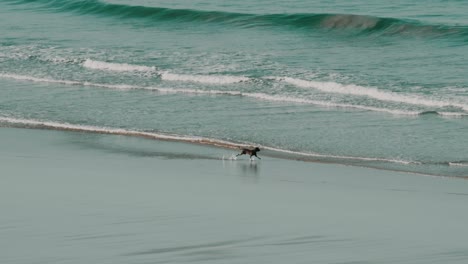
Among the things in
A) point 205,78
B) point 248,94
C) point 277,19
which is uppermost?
point 277,19

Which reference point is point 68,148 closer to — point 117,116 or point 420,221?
point 117,116

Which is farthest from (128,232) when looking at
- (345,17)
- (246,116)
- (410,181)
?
(345,17)

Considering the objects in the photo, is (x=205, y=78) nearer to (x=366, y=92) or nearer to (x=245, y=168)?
(x=366, y=92)

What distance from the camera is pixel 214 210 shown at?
38.0ft

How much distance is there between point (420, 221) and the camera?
11.1 metres

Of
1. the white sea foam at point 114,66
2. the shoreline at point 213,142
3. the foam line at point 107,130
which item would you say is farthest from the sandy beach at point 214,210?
the white sea foam at point 114,66

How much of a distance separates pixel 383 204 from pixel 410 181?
1665 millimetres

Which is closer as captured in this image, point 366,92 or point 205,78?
point 366,92

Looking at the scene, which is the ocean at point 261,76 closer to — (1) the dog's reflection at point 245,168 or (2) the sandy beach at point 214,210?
(1) the dog's reflection at point 245,168

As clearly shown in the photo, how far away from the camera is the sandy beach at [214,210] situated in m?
9.88

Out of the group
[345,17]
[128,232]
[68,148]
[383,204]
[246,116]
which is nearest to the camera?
[128,232]

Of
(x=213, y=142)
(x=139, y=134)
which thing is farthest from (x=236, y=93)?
(x=213, y=142)

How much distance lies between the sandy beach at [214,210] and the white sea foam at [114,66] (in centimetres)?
916

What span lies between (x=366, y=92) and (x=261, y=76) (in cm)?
298
